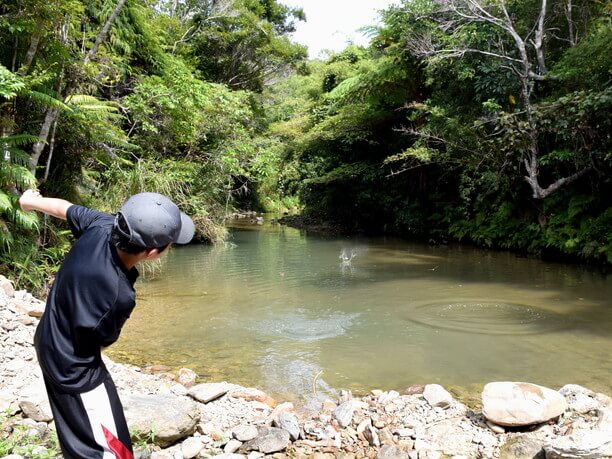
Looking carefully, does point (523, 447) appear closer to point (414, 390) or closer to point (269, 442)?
point (414, 390)

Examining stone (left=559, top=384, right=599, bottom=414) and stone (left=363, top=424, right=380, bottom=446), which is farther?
stone (left=559, top=384, right=599, bottom=414)

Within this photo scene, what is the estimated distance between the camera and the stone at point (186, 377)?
5.53m

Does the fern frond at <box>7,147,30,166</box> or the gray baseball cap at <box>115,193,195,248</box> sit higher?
the fern frond at <box>7,147,30,166</box>

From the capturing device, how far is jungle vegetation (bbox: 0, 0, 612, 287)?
8.17 meters

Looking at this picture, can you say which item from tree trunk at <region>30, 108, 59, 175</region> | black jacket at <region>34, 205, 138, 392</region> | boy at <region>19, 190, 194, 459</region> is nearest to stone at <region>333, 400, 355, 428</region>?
boy at <region>19, 190, 194, 459</region>

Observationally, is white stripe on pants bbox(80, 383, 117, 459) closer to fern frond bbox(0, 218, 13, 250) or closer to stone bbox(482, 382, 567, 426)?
stone bbox(482, 382, 567, 426)

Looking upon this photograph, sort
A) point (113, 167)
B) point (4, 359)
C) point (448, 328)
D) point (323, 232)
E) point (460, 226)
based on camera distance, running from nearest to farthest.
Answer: point (4, 359)
point (448, 328)
point (113, 167)
point (460, 226)
point (323, 232)

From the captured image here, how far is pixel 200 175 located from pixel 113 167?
4557mm

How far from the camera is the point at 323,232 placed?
2373 cm

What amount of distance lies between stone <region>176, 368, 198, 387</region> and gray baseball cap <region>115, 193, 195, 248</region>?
3.76m

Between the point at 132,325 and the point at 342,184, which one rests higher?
the point at 342,184

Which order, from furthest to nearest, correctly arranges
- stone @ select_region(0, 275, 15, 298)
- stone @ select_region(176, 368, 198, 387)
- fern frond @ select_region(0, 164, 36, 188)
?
fern frond @ select_region(0, 164, 36, 188) < stone @ select_region(0, 275, 15, 298) < stone @ select_region(176, 368, 198, 387)

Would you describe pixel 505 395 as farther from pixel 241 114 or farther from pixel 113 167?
pixel 241 114

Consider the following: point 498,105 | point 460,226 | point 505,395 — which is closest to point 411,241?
point 460,226
